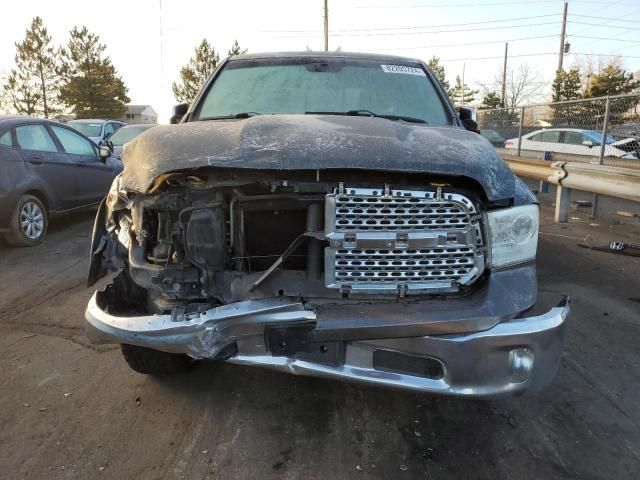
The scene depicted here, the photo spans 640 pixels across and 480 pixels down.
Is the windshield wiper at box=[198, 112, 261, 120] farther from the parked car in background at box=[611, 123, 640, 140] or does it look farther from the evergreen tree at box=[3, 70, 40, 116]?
the evergreen tree at box=[3, 70, 40, 116]

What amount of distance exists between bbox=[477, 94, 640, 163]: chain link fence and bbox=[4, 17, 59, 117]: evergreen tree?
114 ft

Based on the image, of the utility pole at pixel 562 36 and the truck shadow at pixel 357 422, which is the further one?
the utility pole at pixel 562 36

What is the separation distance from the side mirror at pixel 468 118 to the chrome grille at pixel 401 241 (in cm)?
210


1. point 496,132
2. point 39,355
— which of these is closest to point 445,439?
point 39,355

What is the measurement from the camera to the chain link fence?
8.72 metres

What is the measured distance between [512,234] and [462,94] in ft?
183

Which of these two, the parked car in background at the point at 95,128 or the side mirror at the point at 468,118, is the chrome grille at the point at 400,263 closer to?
the side mirror at the point at 468,118

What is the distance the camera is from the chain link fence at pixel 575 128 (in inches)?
343

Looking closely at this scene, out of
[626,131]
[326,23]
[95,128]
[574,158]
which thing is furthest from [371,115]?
[326,23]

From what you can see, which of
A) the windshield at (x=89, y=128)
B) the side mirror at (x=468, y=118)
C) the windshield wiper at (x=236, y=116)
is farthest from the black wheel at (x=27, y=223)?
the windshield at (x=89, y=128)

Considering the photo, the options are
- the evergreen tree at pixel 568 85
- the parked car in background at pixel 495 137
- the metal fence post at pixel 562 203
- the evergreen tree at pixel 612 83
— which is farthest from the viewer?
the evergreen tree at pixel 568 85

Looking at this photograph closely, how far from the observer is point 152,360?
3025 mm

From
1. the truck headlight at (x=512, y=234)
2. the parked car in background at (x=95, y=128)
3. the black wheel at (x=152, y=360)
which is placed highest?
the parked car in background at (x=95, y=128)

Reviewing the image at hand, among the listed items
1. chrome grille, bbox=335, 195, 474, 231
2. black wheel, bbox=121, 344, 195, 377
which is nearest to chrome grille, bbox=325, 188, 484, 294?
chrome grille, bbox=335, 195, 474, 231
